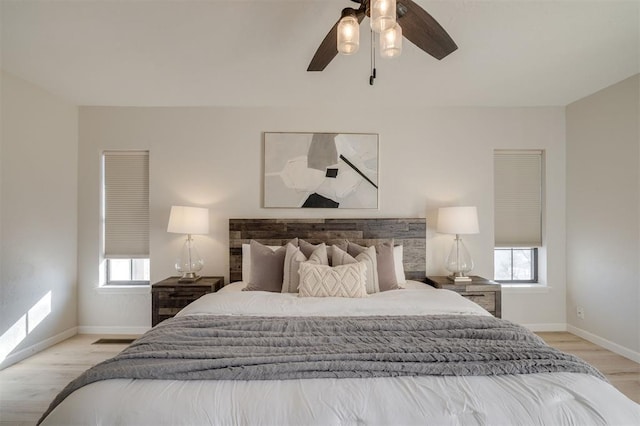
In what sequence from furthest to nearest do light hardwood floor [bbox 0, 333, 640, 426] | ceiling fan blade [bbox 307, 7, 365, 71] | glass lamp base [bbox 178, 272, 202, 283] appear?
glass lamp base [bbox 178, 272, 202, 283]
light hardwood floor [bbox 0, 333, 640, 426]
ceiling fan blade [bbox 307, 7, 365, 71]

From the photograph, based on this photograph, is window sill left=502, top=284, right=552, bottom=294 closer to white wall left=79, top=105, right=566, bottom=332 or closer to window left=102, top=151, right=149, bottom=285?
white wall left=79, top=105, right=566, bottom=332

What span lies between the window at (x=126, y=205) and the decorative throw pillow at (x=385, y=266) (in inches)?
96.7

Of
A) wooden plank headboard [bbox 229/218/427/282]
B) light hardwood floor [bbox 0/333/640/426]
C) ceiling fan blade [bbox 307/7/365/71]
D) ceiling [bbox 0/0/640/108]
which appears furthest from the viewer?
wooden plank headboard [bbox 229/218/427/282]

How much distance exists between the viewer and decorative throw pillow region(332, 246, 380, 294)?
2709mm

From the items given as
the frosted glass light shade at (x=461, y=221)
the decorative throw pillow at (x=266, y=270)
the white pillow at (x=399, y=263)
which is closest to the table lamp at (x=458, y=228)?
the frosted glass light shade at (x=461, y=221)

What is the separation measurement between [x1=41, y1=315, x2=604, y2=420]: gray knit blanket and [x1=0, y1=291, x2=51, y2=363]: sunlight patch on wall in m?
2.15

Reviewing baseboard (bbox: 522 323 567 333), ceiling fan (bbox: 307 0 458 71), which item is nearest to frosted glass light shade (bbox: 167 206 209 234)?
ceiling fan (bbox: 307 0 458 71)

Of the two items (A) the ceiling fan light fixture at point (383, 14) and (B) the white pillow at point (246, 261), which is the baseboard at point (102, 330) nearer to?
(B) the white pillow at point (246, 261)

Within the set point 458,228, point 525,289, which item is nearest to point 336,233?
point 458,228

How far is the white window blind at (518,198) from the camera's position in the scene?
361 centimetres

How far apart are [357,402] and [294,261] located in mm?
1664

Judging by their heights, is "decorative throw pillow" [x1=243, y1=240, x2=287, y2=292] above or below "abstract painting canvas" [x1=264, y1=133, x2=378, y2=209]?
below

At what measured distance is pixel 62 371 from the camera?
266cm

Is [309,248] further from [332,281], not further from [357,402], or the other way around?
[357,402]
